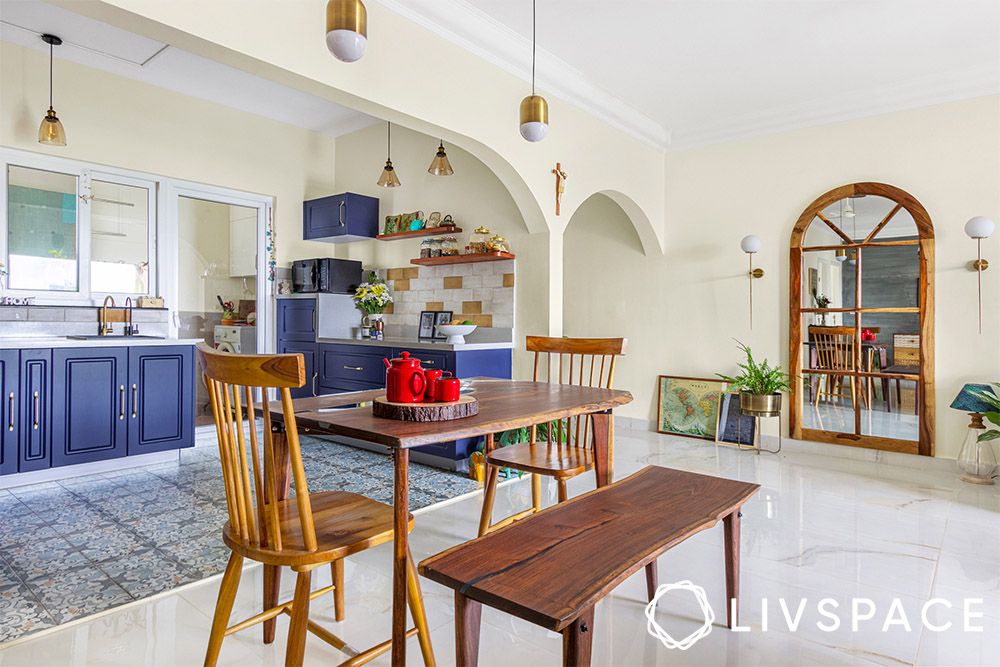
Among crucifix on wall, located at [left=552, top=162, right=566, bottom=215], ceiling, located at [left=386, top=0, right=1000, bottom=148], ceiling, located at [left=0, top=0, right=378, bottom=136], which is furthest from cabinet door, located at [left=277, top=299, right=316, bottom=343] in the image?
ceiling, located at [left=386, top=0, right=1000, bottom=148]

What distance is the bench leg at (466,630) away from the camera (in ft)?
4.32

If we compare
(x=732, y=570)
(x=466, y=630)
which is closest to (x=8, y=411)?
(x=466, y=630)

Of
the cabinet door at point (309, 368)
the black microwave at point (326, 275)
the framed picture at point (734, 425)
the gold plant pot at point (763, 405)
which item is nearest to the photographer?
the gold plant pot at point (763, 405)

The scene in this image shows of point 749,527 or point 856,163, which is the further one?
point 856,163

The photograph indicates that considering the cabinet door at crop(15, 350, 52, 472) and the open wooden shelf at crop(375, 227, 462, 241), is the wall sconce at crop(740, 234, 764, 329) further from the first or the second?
the cabinet door at crop(15, 350, 52, 472)

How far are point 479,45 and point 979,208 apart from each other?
11.6ft

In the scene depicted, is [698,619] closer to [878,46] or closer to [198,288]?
[878,46]

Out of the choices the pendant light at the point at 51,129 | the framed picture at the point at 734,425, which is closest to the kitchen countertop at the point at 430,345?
the framed picture at the point at 734,425

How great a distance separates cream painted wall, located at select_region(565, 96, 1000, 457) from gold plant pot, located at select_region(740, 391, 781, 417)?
0.48 metres

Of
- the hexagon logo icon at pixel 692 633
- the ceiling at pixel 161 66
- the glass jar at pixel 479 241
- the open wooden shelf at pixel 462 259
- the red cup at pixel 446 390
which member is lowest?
the hexagon logo icon at pixel 692 633

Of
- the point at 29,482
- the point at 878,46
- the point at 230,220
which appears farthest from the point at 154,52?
the point at 878,46

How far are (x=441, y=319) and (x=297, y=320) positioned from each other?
4.55 feet

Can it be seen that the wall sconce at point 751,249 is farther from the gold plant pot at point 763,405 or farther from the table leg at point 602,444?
the table leg at point 602,444

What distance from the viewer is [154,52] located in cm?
427
